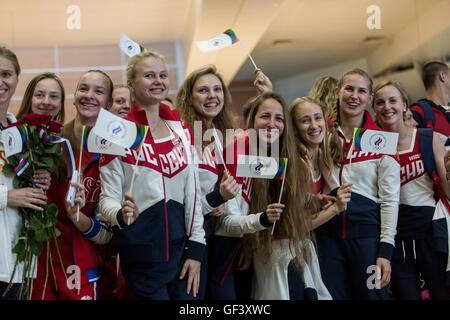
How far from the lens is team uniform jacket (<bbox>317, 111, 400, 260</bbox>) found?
2.78 metres

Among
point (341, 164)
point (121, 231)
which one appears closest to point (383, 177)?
point (341, 164)

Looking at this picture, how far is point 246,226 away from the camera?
253 cm

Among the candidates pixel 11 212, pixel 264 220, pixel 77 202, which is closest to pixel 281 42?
pixel 264 220

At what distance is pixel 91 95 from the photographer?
2.67 m

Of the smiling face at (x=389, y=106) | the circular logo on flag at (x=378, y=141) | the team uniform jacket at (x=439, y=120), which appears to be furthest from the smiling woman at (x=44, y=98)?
the team uniform jacket at (x=439, y=120)

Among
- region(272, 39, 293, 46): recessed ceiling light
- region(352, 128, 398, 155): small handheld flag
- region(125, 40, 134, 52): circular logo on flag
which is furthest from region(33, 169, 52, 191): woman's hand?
region(272, 39, 293, 46): recessed ceiling light

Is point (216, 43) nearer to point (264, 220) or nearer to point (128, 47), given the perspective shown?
point (128, 47)

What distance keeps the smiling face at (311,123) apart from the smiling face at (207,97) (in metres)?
0.38

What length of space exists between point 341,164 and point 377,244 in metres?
0.40

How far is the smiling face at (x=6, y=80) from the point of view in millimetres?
2393

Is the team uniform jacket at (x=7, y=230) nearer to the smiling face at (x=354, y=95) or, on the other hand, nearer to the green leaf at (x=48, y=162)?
the green leaf at (x=48, y=162)

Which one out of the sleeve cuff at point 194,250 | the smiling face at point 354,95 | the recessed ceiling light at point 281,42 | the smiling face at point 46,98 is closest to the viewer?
the sleeve cuff at point 194,250

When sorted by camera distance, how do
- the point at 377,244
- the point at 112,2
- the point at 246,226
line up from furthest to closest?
1. the point at 112,2
2. the point at 377,244
3. the point at 246,226
